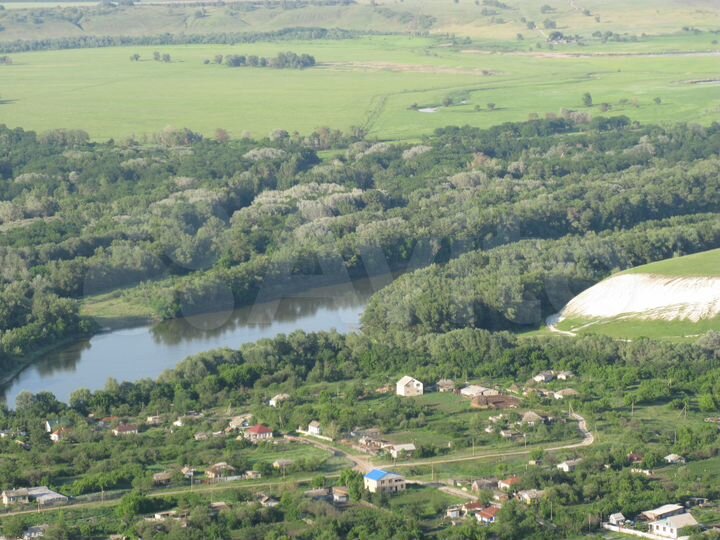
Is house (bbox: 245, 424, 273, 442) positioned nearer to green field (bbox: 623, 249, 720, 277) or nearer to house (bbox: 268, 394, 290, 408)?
house (bbox: 268, 394, 290, 408)

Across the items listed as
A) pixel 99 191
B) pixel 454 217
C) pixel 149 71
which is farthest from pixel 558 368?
pixel 149 71

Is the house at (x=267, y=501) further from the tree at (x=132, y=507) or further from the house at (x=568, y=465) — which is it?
the house at (x=568, y=465)

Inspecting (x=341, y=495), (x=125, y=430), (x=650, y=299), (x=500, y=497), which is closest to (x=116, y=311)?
(x=125, y=430)

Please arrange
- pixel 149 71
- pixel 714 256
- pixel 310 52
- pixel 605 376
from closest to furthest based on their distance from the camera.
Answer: pixel 605 376 → pixel 714 256 → pixel 149 71 → pixel 310 52

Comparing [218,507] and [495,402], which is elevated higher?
[218,507]

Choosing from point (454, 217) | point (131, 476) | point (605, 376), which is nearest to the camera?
point (131, 476)

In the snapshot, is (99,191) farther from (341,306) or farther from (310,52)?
(310,52)

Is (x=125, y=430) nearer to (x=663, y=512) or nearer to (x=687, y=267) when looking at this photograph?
(x=663, y=512)
